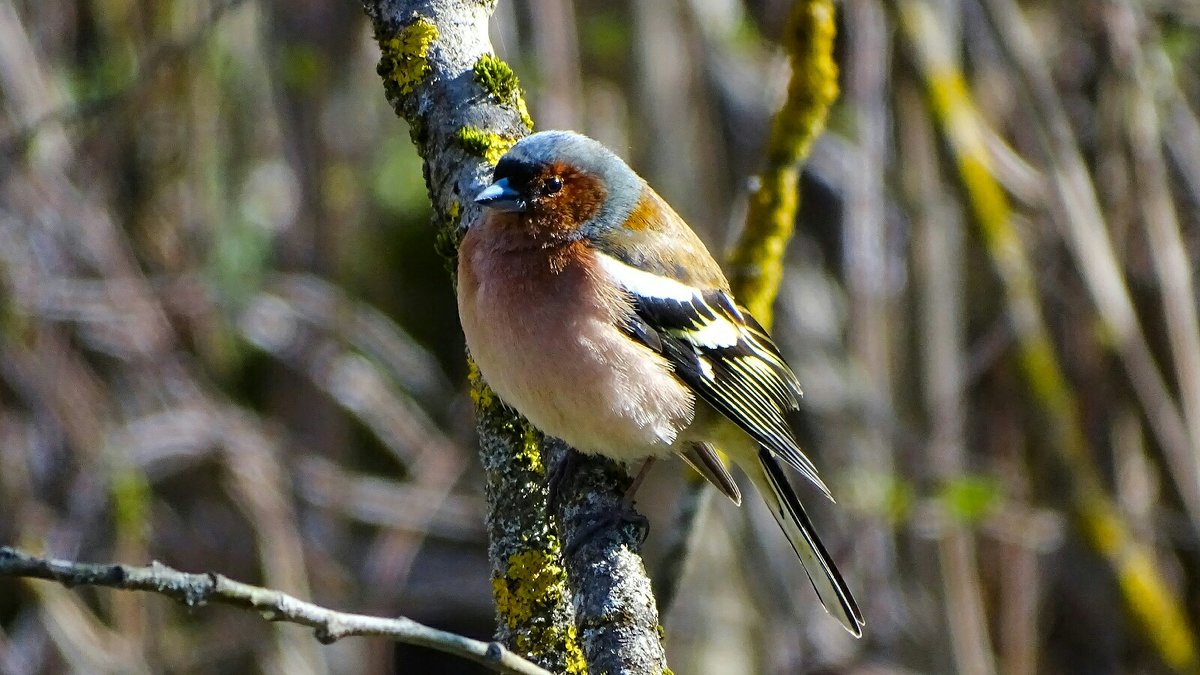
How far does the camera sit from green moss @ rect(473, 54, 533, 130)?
2.84m

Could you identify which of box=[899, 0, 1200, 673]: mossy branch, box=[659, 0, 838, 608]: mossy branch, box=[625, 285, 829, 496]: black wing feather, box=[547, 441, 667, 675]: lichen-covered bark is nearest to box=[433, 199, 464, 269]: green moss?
box=[625, 285, 829, 496]: black wing feather

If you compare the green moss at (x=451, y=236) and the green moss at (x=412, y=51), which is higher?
the green moss at (x=412, y=51)

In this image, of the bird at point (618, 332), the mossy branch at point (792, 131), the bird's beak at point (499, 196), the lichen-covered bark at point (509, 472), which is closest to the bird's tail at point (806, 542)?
the bird at point (618, 332)

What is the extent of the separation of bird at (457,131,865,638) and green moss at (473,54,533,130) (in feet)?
0.39

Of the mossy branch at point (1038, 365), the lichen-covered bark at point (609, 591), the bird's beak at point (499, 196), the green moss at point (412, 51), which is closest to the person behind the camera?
the lichen-covered bark at point (609, 591)

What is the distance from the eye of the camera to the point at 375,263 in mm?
7348

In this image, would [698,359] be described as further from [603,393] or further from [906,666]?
[906,666]

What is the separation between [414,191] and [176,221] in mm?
1408

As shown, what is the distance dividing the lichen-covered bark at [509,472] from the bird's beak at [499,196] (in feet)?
0.16

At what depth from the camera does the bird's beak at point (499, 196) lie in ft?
9.55

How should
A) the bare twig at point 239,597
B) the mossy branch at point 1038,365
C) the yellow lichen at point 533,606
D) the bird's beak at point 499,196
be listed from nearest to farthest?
the bare twig at point 239,597, the yellow lichen at point 533,606, the bird's beak at point 499,196, the mossy branch at point 1038,365

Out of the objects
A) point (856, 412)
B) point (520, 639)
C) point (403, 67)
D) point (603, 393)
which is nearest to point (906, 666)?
point (856, 412)

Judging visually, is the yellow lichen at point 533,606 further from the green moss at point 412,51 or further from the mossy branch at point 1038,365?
the mossy branch at point 1038,365

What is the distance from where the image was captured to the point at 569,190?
353 centimetres
